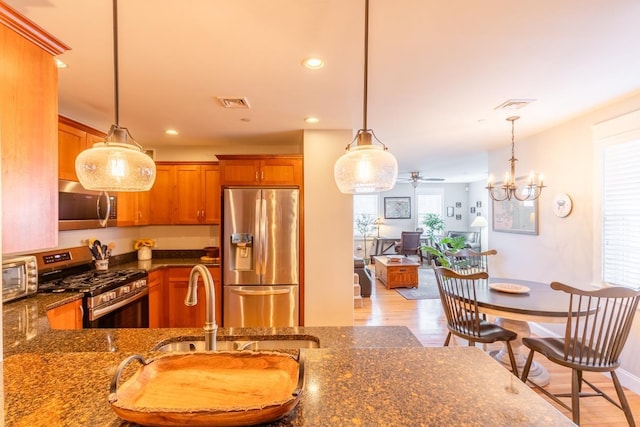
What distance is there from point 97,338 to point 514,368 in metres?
2.80

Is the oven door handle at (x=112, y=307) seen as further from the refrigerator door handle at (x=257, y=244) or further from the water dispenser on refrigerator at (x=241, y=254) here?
the refrigerator door handle at (x=257, y=244)

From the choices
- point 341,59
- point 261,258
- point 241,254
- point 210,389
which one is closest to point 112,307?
point 241,254

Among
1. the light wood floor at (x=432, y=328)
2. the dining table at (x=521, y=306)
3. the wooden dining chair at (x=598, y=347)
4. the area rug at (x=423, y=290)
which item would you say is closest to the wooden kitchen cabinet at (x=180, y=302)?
the light wood floor at (x=432, y=328)

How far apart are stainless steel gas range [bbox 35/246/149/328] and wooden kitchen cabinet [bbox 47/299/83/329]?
5 cm

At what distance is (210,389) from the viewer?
0.85m

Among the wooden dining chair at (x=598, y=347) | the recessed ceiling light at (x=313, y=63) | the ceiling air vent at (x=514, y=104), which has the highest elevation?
the ceiling air vent at (x=514, y=104)

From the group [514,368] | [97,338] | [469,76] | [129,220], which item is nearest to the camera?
[97,338]

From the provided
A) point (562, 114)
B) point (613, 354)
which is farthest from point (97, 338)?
point (562, 114)

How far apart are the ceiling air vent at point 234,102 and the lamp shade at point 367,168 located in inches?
64.5

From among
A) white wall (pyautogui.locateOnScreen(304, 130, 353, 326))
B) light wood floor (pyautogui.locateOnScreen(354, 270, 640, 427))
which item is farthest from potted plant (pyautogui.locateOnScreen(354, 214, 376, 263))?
white wall (pyautogui.locateOnScreen(304, 130, 353, 326))

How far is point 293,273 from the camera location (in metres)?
3.30

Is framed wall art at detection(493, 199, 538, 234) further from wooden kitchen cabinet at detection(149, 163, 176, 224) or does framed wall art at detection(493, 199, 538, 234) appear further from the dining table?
wooden kitchen cabinet at detection(149, 163, 176, 224)

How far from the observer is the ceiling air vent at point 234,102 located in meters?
2.50

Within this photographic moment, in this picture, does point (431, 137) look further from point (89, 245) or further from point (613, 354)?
point (89, 245)
